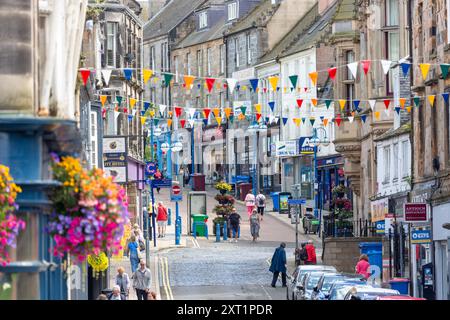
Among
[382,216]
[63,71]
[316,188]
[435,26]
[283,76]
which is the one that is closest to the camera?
[63,71]

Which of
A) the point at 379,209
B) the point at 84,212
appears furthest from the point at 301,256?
the point at 84,212

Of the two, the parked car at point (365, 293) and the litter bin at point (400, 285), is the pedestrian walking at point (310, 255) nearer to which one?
the litter bin at point (400, 285)

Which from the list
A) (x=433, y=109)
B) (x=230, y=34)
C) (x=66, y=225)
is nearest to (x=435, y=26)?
(x=433, y=109)

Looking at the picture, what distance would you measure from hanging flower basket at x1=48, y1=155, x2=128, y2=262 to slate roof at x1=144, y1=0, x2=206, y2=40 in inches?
3943

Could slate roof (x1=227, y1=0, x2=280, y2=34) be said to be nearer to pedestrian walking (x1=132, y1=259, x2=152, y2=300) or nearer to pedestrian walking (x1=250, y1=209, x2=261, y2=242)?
pedestrian walking (x1=250, y1=209, x2=261, y2=242)

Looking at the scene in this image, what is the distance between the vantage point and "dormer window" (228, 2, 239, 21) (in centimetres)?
11212

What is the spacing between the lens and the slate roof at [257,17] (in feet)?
341

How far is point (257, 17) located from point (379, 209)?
48.6 m

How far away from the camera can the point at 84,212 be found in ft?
73.6

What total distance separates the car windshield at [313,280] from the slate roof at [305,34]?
160 feet

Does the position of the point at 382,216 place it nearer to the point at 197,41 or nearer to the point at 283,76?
the point at 283,76

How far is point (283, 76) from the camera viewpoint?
3844 inches

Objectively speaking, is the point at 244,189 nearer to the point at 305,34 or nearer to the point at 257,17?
the point at 305,34

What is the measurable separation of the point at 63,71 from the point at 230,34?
84486 mm
